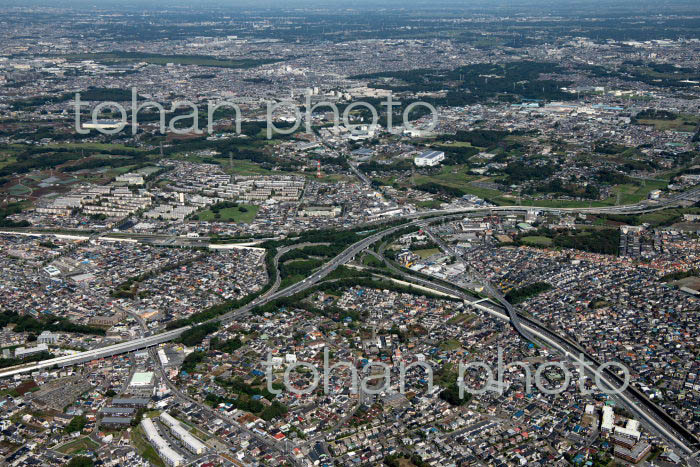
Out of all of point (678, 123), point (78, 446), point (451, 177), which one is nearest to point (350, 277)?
point (78, 446)

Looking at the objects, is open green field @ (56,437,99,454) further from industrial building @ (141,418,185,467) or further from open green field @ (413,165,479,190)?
open green field @ (413,165,479,190)

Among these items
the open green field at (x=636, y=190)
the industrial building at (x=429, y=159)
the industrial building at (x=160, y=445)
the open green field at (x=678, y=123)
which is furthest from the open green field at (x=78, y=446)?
the open green field at (x=678, y=123)

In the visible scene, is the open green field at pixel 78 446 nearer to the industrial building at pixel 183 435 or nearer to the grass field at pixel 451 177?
the industrial building at pixel 183 435

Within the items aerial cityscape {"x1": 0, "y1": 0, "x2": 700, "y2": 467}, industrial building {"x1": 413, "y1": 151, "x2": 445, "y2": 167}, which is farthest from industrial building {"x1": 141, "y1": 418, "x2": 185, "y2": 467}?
industrial building {"x1": 413, "y1": 151, "x2": 445, "y2": 167}

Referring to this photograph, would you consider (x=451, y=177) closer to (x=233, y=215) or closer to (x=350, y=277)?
(x=233, y=215)

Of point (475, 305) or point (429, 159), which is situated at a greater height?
point (429, 159)

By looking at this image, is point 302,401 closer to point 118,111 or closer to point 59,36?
point 118,111
